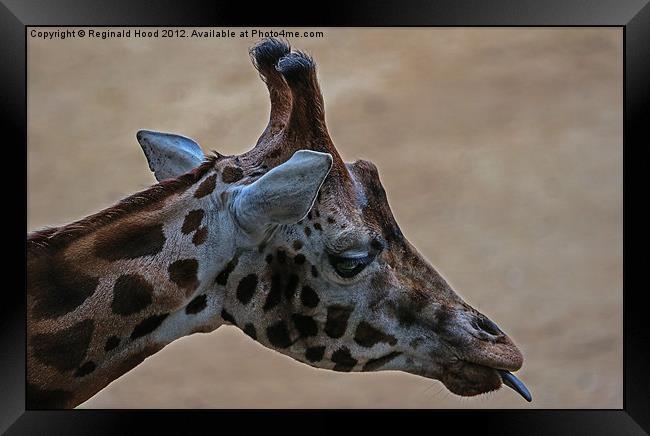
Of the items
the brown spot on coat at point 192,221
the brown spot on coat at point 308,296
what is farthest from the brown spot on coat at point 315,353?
the brown spot on coat at point 192,221

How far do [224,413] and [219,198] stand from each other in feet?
4.78

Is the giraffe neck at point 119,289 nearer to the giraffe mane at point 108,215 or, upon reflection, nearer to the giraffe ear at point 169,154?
the giraffe mane at point 108,215

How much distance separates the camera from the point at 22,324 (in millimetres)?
3258

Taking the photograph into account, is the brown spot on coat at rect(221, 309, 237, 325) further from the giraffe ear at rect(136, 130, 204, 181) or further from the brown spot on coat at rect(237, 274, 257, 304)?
the giraffe ear at rect(136, 130, 204, 181)

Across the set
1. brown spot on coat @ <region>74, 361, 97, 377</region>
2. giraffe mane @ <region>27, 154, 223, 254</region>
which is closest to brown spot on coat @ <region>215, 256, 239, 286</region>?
giraffe mane @ <region>27, 154, 223, 254</region>

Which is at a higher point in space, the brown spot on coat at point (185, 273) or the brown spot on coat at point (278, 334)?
the brown spot on coat at point (185, 273)

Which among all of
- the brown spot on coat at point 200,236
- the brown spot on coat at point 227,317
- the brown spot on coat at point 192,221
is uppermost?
the brown spot on coat at point 192,221

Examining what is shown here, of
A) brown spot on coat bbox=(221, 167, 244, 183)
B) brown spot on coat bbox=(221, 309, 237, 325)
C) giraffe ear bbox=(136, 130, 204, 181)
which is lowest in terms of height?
brown spot on coat bbox=(221, 309, 237, 325)

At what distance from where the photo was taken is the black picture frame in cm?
356

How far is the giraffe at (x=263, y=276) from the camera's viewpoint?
92.7 inches

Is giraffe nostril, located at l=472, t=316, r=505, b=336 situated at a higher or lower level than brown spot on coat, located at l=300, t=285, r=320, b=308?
lower

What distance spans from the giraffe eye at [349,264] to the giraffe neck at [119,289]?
0.31 metres

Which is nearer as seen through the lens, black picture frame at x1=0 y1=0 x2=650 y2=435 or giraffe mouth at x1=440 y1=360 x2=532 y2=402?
giraffe mouth at x1=440 y1=360 x2=532 y2=402

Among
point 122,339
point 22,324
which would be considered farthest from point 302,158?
point 22,324
